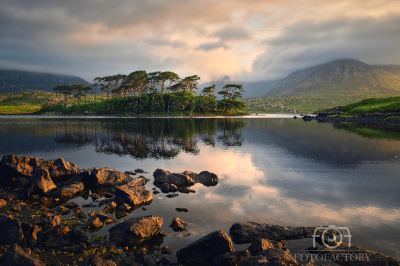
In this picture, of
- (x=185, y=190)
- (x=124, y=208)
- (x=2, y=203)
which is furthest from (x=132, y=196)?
(x=2, y=203)

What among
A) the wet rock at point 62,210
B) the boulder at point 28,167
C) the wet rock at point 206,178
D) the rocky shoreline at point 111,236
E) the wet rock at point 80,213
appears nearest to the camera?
the rocky shoreline at point 111,236

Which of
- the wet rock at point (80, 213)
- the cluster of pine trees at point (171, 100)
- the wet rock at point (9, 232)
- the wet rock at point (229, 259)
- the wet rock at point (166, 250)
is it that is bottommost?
the wet rock at point (166, 250)

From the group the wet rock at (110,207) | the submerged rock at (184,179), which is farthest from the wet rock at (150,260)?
the submerged rock at (184,179)

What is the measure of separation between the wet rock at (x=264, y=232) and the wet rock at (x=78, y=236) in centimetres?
881

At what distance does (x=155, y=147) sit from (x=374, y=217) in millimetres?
34418

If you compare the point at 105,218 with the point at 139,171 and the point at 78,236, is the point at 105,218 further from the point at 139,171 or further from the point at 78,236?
the point at 139,171

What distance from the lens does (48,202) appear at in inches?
729

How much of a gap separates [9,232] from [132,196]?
25.2 ft

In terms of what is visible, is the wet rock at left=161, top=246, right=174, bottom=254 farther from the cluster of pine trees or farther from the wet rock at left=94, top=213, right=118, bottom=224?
the cluster of pine trees

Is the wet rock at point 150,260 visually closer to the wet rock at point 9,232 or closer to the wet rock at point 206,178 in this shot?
the wet rock at point 9,232

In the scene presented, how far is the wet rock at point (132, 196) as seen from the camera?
17.7 metres

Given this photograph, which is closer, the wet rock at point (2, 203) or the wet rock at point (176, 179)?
the wet rock at point (2, 203)

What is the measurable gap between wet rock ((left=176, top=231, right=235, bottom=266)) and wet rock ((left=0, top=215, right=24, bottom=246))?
898 centimetres

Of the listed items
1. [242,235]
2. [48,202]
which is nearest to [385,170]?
[242,235]
